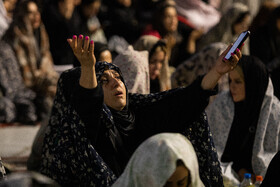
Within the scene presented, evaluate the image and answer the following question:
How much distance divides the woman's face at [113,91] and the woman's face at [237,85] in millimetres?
1312

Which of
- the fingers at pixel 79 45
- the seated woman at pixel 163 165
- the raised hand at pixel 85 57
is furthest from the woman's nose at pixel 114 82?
the seated woman at pixel 163 165

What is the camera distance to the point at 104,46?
5195mm

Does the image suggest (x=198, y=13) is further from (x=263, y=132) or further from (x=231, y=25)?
(x=263, y=132)

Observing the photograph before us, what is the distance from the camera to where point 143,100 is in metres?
3.87

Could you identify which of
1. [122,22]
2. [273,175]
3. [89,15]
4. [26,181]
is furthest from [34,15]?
[26,181]

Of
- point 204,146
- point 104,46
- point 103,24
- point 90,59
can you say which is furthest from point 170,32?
point 90,59

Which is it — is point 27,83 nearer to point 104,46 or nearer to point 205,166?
point 104,46

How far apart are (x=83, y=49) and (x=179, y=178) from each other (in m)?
0.86

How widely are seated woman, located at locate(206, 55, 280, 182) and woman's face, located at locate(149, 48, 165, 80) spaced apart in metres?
0.89

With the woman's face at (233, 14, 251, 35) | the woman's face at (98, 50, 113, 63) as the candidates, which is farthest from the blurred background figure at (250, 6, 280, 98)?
the woman's face at (98, 50, 113, 63)

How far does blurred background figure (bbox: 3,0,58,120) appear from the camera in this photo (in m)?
8.52

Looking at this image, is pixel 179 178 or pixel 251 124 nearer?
pixel 179 178

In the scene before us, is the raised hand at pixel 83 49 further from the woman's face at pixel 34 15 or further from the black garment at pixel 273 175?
the woman's face at pixel 34 15

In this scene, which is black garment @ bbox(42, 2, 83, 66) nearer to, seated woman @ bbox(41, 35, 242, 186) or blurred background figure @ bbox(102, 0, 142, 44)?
blurred background figure @ bbox(102, 0, 142, 44)
